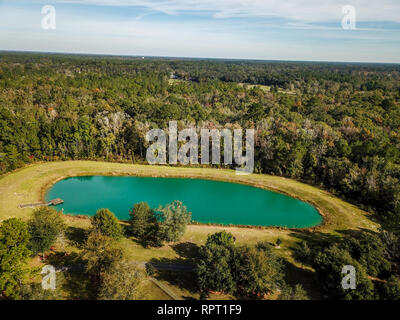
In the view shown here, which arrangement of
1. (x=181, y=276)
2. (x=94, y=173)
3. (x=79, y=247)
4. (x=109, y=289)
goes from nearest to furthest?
(x=109, y=289) < (x=181, y=276) < (x=79, y=247) < (x=94, y=173)

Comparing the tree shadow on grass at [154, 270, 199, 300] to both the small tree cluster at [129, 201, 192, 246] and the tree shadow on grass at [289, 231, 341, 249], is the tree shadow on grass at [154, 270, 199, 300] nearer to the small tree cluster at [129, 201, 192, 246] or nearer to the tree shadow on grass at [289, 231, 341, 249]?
the small tree cluster at [129, 201, 192, 246]

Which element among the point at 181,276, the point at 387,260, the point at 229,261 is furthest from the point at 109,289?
the point at 387,260

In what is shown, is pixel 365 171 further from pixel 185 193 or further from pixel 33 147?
pixel 33 147

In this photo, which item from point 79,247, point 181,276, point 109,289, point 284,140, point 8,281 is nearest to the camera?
point 109,289

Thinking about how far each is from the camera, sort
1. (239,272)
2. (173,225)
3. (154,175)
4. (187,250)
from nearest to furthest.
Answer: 1. (239,272)
2. (187,250)
3. (173,225)
4. (154,175)

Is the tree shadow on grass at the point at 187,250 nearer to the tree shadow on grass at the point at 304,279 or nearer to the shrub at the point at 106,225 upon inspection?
the shrub at the point at 106,225

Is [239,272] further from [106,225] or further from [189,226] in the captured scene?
[106,225]

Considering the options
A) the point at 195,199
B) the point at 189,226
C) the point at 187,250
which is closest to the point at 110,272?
the point at 187,250

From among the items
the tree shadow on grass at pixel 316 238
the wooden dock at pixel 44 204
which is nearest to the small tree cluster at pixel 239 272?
the tree shadow on grass at pixel 316 238
